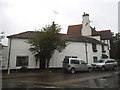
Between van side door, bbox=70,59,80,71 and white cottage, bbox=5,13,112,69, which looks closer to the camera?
van side door, bbox=70,59,80,71

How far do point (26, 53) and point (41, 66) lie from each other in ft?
9.74

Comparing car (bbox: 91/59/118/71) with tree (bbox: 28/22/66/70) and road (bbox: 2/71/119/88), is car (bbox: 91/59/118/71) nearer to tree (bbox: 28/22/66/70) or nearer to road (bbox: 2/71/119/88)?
tree (bbox: 28/22/66/70)

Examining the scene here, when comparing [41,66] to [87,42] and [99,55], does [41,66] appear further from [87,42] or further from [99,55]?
[99,55]

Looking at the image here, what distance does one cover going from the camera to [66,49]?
24.7m

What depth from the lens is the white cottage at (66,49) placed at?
20766 mm

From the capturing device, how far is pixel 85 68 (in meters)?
20.7

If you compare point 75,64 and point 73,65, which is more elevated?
point 75,64

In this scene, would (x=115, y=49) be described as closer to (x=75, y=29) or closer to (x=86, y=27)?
(x=86, y=27)

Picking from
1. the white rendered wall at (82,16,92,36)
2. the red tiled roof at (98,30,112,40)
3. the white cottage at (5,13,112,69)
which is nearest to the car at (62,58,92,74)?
the white cottage at (5,13,112,69)

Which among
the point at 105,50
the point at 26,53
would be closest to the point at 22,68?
the point at 26,53

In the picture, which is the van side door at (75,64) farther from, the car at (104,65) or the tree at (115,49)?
the tree at (115,49)

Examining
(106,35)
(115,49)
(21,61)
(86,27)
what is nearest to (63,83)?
(21,61)

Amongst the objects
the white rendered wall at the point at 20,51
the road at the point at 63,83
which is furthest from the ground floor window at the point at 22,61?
the road at the point at 63,83

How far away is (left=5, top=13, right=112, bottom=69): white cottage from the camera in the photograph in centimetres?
2077
